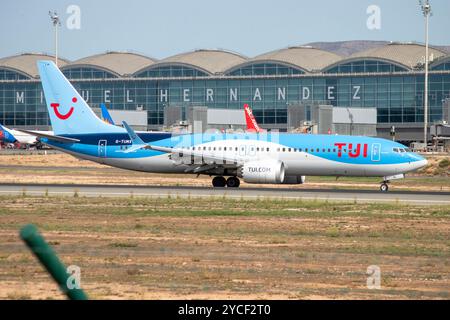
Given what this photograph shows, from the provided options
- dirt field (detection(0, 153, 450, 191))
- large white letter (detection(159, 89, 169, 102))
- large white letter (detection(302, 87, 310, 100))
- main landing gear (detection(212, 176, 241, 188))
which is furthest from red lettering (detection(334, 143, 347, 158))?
large white letter (detection(159, 89, 169, 102))

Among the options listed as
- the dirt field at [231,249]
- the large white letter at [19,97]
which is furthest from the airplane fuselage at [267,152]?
the large white letter at [19,97]

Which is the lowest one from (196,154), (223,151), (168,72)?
(196,154)

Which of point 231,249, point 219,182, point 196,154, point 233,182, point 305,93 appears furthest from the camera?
point 305,93

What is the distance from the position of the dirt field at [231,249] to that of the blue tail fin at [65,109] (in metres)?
15.4

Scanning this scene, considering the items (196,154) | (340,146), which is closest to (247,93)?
(196,154)

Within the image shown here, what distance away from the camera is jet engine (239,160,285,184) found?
54.5 metres

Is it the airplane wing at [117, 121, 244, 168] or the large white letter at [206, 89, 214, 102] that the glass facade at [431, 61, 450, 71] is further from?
the airplane wing at [117, 121, 244, 168]

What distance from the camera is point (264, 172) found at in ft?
179

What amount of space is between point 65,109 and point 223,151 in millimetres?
11033

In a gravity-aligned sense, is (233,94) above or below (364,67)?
below

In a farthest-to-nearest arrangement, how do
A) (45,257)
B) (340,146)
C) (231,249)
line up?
(340,146) < (231,249) < (45,257)

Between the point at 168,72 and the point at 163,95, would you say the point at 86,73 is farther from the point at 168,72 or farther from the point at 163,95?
the point at 168,72
